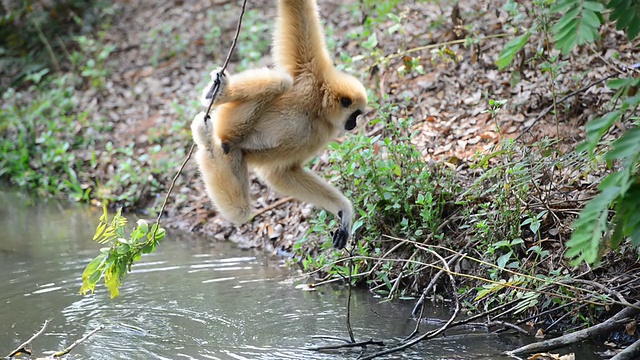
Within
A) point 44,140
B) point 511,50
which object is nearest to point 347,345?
point 511,50

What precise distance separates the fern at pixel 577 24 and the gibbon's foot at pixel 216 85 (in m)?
2.36

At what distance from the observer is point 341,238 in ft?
17.5

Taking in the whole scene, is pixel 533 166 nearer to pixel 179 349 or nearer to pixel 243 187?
pixel 243 187

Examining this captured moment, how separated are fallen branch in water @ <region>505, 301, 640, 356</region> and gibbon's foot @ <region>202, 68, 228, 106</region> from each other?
7.98 ft

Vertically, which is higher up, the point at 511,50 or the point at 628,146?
the point at 511,50

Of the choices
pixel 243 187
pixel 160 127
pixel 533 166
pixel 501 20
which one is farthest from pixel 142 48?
pixel 533 166

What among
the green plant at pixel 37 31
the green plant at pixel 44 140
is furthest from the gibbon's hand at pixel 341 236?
the green plant at pixel 37 31

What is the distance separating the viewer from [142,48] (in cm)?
1160

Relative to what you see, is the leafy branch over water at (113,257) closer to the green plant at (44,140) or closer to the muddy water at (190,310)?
the muddy water at (190,310)

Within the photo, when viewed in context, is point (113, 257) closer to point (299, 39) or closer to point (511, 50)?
point (299, 39)

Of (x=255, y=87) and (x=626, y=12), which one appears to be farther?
(x=255, y=87)

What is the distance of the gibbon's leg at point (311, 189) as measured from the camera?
5348mm

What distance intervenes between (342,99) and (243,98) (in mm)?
681

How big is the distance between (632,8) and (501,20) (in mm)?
5658
